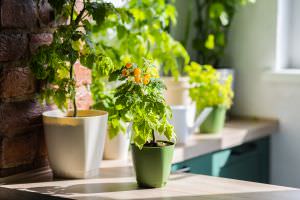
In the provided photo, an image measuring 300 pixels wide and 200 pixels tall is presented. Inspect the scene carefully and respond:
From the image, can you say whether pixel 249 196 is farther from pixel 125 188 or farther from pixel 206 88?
pixel 206 88

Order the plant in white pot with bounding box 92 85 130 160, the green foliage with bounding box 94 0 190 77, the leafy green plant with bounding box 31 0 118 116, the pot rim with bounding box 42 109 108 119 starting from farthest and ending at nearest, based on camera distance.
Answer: the green foliage with bounding box 94 0 190 77
the plant in white pot with bounding box 92 85 130 160
the pot rim with bounding box 42 109 108 119
the leafy green plant with bounding box 31 0 118 116

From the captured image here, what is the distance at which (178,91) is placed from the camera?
2557mm

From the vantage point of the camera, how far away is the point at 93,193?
5.27 ft

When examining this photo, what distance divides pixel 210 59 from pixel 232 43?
A: 0.53ft

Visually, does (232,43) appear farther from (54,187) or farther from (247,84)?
(54,187)

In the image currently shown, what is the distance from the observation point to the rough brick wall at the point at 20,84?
170 centimetres

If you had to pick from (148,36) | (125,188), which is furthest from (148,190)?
(148,36)

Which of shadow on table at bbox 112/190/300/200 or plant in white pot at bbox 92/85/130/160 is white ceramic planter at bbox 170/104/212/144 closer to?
plant in white pot at bbox 92/85/130/160

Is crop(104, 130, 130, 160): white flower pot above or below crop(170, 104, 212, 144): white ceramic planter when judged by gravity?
below

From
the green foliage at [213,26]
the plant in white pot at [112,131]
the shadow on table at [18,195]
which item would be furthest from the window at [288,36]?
the shadow on table at [18,195]

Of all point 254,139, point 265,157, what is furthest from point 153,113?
point 265,157

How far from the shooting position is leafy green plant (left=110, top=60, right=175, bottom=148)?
5.24 feet

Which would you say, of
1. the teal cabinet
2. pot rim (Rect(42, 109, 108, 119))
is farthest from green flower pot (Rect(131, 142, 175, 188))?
the teal cabinet

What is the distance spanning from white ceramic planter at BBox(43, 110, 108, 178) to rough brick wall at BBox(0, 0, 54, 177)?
0.07 metres
